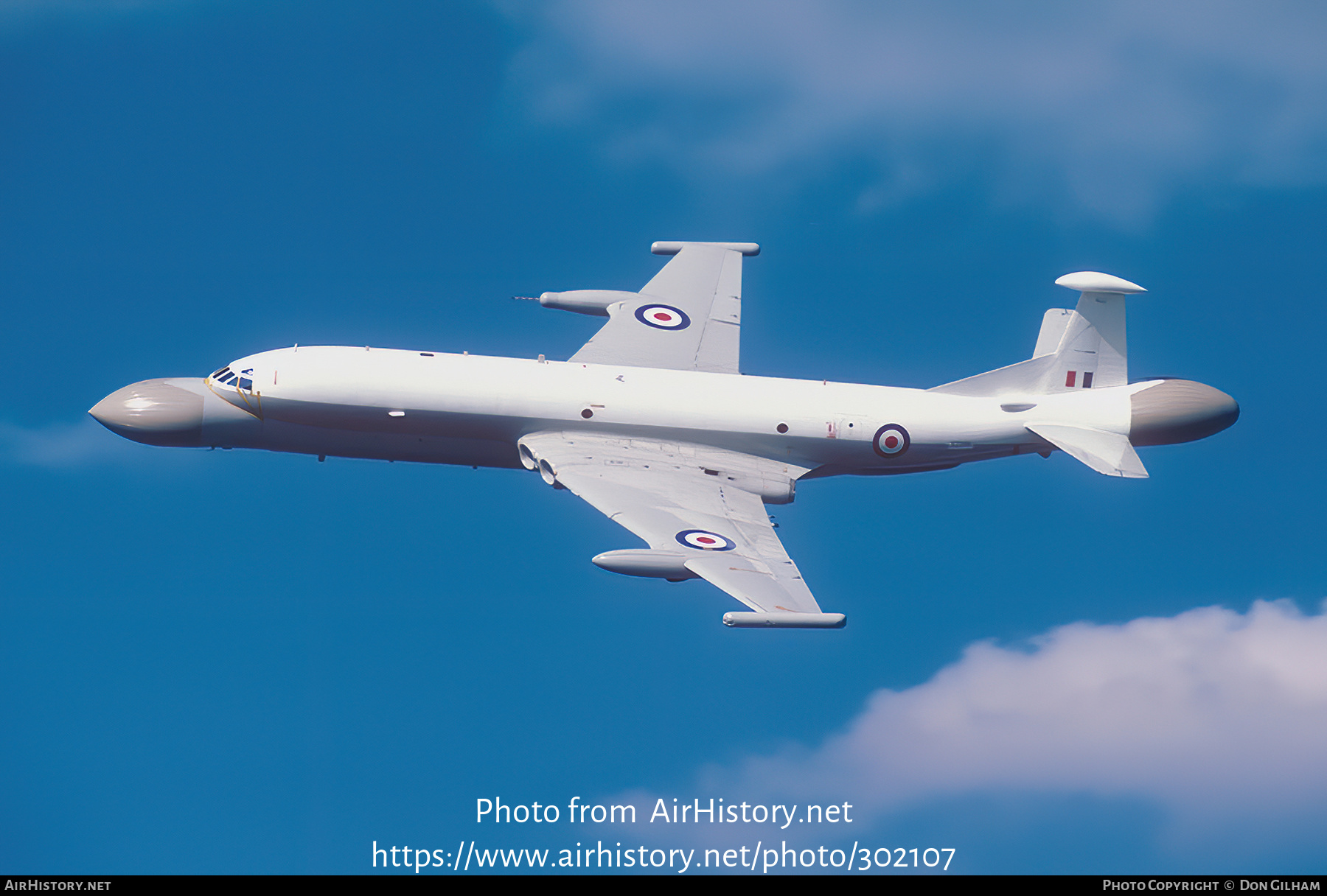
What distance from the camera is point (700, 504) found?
159 ft

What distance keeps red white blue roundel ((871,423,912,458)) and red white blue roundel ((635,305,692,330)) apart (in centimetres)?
825

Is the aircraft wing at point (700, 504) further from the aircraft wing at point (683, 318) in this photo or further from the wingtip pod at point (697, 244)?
the wingtip pod at point (697, 244)

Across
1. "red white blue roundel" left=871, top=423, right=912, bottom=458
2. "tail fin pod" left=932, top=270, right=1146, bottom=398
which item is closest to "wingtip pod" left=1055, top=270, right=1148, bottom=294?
"tail fin pod" left=932, top=270, right=1146, bottom=398

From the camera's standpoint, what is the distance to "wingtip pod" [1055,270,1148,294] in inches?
2088

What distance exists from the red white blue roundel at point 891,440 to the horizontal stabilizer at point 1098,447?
A: 4151 mm

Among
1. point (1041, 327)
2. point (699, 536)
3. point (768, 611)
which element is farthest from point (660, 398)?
point (1041, 327)

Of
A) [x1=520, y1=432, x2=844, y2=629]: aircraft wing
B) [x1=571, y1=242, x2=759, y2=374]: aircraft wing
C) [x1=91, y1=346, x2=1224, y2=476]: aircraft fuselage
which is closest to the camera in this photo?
[x1=520, y1=432, x2=844, y2=629]: aircraft wing

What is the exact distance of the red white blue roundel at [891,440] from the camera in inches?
2021

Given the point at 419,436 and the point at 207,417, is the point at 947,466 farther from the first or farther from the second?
the point at 207,417

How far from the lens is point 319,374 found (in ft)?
164

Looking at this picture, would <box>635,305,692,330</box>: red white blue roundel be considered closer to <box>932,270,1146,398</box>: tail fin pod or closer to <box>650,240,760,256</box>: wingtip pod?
<box>650,240,760,256</box>: wingtip pod

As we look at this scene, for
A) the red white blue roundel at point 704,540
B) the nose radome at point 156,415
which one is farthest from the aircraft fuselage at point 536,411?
the red white blue roundel at point 704,540

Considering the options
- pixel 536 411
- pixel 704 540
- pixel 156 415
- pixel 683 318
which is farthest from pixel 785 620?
pixel 156 415

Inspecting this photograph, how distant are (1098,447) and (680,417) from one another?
13.2 metres
